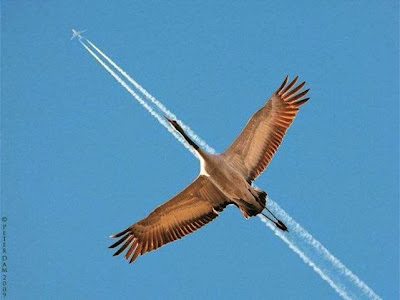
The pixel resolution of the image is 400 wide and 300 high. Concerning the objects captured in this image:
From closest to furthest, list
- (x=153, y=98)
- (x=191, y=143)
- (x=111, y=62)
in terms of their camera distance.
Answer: (x=191, y=143)
(x=153, y=98)
(x=111, y=62)

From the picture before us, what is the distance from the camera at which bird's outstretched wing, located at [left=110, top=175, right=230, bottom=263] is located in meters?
30.6

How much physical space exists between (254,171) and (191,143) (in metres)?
2.59

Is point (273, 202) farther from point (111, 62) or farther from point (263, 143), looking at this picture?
point (111, 62)

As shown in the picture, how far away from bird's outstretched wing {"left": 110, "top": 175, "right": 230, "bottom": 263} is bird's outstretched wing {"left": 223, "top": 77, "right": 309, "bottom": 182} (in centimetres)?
136

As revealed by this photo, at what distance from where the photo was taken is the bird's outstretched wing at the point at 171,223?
3064 centimetres

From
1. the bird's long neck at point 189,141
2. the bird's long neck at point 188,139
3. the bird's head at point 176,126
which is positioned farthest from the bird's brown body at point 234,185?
the bird's head at point 176,126

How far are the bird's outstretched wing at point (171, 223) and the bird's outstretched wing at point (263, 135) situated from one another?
1.36 meters

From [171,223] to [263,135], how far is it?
423 cm

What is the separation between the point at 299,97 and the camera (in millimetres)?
31000

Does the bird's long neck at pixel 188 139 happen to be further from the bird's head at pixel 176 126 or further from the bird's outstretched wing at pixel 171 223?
the bird's outstretched wing at pixel 171 223

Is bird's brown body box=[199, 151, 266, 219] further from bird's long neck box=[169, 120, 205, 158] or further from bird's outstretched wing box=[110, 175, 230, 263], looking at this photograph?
bird's outstretched wing box=[110, 175, 230, 263]

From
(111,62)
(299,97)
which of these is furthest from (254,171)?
(111,62)

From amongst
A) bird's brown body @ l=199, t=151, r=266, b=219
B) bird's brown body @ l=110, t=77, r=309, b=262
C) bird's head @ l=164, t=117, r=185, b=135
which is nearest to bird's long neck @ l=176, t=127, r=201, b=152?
bird's head @ l=164, t=117, r=185, b=135

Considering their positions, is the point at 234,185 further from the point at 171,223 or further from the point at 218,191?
the point at 171,223
